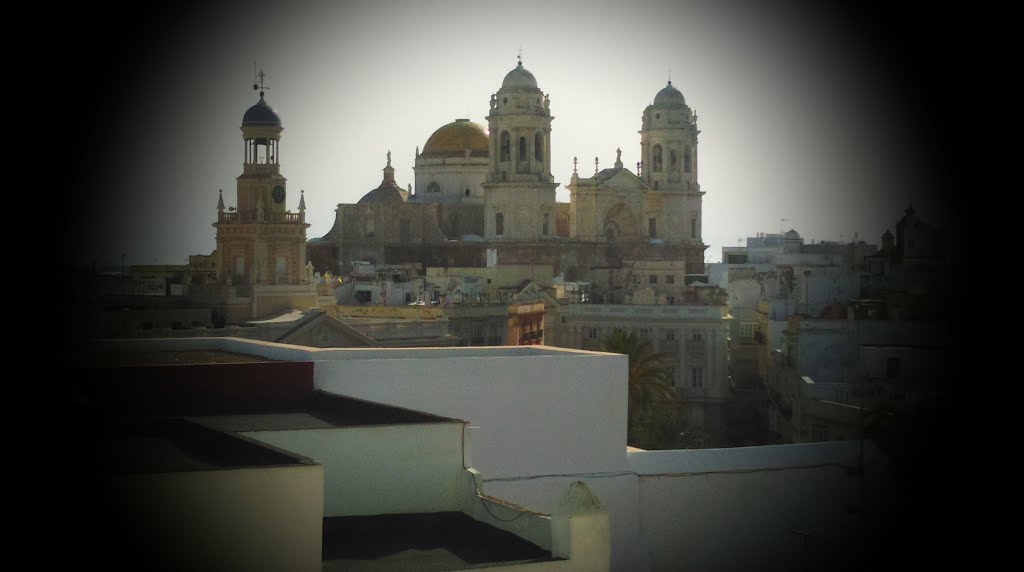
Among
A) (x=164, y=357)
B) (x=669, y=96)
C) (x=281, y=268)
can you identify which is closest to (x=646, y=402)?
(x=281, y=268)

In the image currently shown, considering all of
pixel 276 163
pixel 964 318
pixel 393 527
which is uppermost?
pixel 276 163

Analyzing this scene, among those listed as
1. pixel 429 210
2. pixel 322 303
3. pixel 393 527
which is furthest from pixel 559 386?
pixel 429 210

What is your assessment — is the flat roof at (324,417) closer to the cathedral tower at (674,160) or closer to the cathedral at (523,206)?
the cathedral at (523,206)

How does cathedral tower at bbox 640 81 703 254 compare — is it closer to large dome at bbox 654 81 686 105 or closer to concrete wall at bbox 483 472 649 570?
large dome at bbox 654 81 686 105

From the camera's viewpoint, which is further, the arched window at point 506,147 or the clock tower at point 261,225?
the arched window at point 506,147

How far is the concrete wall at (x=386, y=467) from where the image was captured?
13.4m

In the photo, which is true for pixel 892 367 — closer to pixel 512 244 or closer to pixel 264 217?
pixel 264 217

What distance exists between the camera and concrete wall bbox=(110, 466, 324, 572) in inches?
398

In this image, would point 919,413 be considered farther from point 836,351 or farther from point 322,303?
point 322,303

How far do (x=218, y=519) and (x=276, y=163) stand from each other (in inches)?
1511

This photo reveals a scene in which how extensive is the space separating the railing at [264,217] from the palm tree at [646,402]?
36.2 ft

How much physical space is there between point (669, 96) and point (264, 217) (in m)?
31.4

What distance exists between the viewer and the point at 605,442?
55.0 ft

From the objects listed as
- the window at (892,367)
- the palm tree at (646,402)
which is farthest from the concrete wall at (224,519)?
the window at (892,367)
